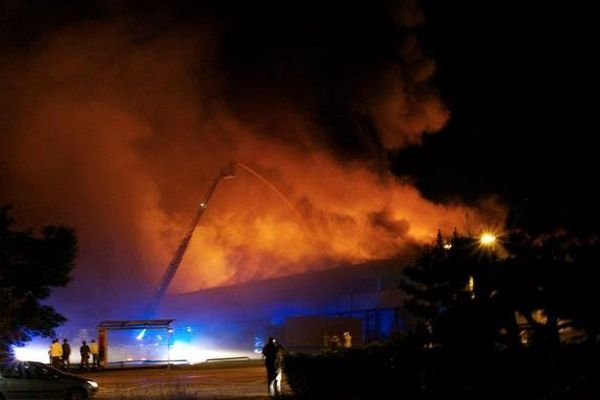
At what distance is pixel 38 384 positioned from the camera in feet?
71.7

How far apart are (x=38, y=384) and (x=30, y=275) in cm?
1684

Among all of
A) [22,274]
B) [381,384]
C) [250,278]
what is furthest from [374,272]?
[381,384]

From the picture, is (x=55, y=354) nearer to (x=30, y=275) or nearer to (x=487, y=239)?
(x=30, y=275)

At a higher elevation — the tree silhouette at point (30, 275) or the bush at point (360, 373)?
the tree silhouette at point (30, 275)

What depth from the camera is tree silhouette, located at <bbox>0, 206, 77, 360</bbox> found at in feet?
119

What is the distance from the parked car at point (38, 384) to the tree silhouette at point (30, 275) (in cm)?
1399

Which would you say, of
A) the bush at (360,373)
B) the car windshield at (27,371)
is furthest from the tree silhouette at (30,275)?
the bush at (360,373)

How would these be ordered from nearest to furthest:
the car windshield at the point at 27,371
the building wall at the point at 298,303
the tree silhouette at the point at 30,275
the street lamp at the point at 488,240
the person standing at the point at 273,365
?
the street lamp at the point at 488,240, the person standing at the point at 273,365, the car windshield at the point at 27,371, the tree silhouette at the point at 30,275, the building wall at the point at 298,303

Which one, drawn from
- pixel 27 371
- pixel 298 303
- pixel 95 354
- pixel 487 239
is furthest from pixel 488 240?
pixel 298 303

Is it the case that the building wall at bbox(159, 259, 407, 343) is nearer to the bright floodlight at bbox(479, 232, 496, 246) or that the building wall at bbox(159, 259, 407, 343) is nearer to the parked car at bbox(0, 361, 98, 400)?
the parked car at bbox(0, 361, 98, 400)

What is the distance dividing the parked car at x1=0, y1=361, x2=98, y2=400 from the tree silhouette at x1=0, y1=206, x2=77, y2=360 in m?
14.0

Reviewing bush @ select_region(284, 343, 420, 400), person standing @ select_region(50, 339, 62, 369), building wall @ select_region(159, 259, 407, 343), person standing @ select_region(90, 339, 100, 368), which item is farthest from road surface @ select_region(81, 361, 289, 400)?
building wall @ select_region(159, 259, 407, 343)

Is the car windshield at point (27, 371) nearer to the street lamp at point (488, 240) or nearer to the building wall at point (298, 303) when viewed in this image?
the street lamp at point (488, 240)

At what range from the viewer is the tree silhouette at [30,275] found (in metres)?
36.2
